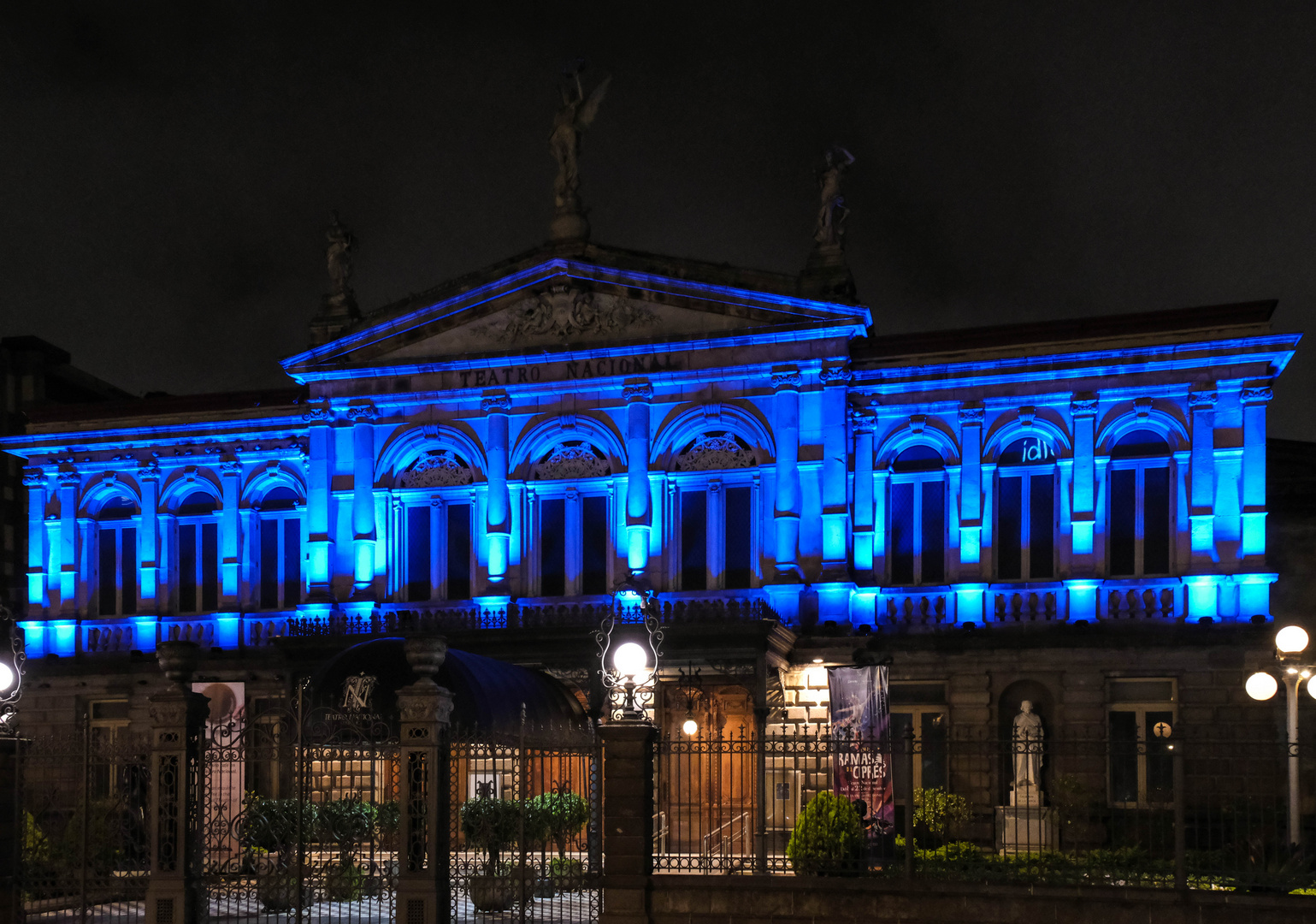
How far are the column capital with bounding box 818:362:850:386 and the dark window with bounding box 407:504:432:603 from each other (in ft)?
32.2

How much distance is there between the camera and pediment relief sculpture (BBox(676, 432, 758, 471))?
36.0 metres

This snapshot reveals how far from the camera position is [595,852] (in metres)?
25.0

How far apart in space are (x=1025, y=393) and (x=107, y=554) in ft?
75.2

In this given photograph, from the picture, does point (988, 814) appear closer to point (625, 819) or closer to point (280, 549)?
point (625, 819)

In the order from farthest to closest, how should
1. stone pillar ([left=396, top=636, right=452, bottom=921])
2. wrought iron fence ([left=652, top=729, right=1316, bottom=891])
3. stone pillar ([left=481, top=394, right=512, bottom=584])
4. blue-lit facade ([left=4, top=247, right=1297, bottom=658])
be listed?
stone pillar ([left=481, top=394, right=512, bottom=584]) < blue-lit facade ([left=4, top=247, right=1297, bottom=658]) < wrought iron fence ([left=652, top=729, right=1316, bottom=891]) < stone pillar ([left=396, top=636, right=452, bottom=921])

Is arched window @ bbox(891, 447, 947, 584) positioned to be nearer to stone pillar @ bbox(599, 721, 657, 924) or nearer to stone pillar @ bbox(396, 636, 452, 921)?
stone pillar @ bbox(599, 721, 657, 924)

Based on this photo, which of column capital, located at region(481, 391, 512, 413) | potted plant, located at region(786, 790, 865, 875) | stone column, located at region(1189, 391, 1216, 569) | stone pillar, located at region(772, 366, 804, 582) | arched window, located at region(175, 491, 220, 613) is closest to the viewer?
potted plant, located at region(786, 790, 865, 875)

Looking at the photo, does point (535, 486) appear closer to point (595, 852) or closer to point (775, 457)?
point (775, 457)

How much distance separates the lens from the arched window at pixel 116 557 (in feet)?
133

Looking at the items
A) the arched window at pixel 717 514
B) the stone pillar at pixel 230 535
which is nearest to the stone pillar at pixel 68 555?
the stone pillar at pixel 230 535

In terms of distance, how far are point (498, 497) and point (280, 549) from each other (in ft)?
20.4

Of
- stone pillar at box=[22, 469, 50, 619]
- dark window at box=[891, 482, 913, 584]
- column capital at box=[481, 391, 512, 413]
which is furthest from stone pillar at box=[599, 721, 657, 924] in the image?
stone pillar at box=[22, 469, 50, 619]

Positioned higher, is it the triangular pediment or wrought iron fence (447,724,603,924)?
the triangular pediment

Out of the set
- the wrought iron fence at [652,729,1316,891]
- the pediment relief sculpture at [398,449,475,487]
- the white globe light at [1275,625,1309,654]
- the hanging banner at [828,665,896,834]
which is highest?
the pediment relief sculpture at [398,449,475,487]
